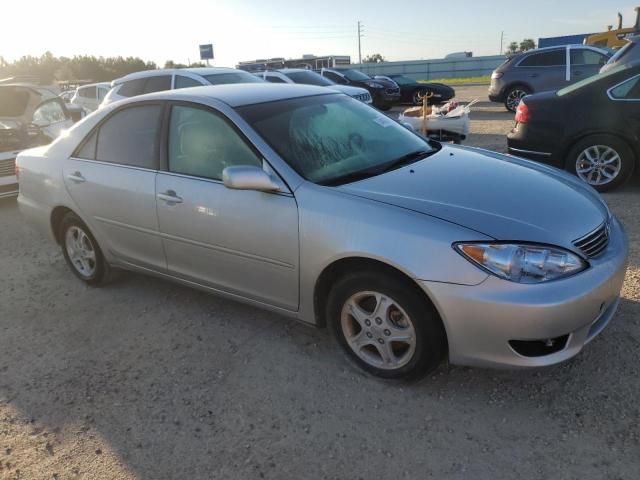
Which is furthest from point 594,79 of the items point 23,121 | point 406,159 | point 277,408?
point 23,121

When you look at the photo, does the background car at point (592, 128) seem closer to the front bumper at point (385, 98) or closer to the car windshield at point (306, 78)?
the car windshield at point (306, 78)

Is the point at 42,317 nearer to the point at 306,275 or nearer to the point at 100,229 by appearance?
the point at 100,229

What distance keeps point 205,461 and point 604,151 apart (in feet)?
17.4

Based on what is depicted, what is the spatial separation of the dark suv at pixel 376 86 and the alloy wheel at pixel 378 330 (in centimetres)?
1566

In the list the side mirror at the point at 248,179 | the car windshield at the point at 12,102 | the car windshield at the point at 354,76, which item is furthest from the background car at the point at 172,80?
the car windshield at the point at 354,76

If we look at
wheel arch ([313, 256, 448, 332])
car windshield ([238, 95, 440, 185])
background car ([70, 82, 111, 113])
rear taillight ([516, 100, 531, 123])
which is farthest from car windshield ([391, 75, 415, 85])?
wheel arch ([313, 256, 448, 332])

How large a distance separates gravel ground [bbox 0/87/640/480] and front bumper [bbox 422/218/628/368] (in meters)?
0.32

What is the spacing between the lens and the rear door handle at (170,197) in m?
3.41

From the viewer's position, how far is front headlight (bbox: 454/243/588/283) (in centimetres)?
241

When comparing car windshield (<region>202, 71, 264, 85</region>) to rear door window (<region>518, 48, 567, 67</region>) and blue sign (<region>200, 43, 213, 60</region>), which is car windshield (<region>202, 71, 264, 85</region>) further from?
blue sign (<region>200, 43, 213, 60</region>)

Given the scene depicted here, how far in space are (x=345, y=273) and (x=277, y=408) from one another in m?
0.80

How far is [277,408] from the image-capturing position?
2789 millimetres

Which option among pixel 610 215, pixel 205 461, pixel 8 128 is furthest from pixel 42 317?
pixel 8 128

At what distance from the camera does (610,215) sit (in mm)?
3109
